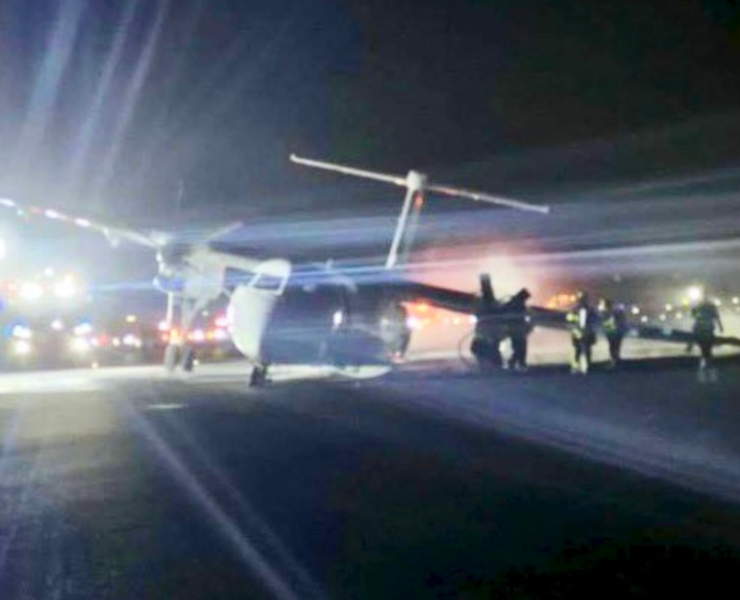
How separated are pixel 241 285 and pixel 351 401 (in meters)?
6.27

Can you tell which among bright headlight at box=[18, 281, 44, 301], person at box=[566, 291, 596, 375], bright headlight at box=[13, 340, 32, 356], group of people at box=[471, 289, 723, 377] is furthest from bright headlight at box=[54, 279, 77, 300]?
person at box=[566, 291, 596, 375]

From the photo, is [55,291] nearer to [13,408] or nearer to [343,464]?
[13,408]

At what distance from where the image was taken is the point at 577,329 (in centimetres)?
2852

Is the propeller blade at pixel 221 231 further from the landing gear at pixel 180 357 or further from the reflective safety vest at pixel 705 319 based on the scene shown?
the reflective safety vest at pixel 705 319

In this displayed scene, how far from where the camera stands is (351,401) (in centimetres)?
2200

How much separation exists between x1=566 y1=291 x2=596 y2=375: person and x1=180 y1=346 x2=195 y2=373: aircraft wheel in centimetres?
858

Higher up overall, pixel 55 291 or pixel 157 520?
pixel 55 291

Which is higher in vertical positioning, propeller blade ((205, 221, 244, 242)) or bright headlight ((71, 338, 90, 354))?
propeller blade ((205, 221, 244, 242))

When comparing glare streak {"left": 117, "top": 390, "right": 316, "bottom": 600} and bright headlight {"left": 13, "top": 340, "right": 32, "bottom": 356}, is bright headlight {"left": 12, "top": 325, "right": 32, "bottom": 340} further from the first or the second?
glare streak {"left": 117, "top": 390, "right": 316, "bottom": 600}

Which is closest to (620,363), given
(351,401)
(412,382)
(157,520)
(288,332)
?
(412,382)

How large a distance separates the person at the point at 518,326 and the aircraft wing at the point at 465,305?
0.63 meters

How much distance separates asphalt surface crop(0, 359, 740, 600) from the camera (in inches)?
326

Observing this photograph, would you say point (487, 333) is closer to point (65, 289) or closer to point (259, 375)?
point (259, 375)

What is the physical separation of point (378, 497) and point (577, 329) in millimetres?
17575
